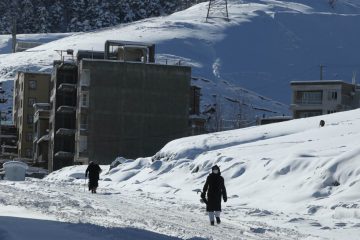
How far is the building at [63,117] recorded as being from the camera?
85.1 meters

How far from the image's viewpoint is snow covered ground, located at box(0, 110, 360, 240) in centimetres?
1872

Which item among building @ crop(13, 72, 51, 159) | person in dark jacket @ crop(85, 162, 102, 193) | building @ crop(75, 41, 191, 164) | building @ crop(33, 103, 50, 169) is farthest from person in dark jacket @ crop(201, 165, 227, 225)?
building @ crop(13, 72, 51, 159)

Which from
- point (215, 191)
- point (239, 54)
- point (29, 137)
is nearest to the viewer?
point (215, 191)

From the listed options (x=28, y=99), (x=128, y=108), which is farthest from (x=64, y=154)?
(x=28, y=99)

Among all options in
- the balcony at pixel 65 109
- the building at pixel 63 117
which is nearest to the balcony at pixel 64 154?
the building at pixel 63 117

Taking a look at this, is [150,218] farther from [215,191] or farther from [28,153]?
[28,153]

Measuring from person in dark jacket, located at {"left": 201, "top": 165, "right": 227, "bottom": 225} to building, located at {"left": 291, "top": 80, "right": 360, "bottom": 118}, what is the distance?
80406 mm

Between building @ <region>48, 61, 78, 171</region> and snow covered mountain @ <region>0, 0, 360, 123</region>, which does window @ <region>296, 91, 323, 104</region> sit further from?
snow covered mountain @ <region>0, 0, 360, 123</region>

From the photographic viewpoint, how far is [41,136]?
316ft

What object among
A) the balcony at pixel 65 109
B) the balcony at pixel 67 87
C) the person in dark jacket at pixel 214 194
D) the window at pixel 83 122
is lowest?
the person in dark jacket at pixel 214 194

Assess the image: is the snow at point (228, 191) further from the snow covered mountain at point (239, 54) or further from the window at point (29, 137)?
the snow covered mountain at point (239, 54)

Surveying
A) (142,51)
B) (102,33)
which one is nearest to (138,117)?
(142,51)

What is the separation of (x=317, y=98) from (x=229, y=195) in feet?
239

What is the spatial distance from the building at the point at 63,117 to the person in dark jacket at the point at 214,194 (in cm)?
6301
